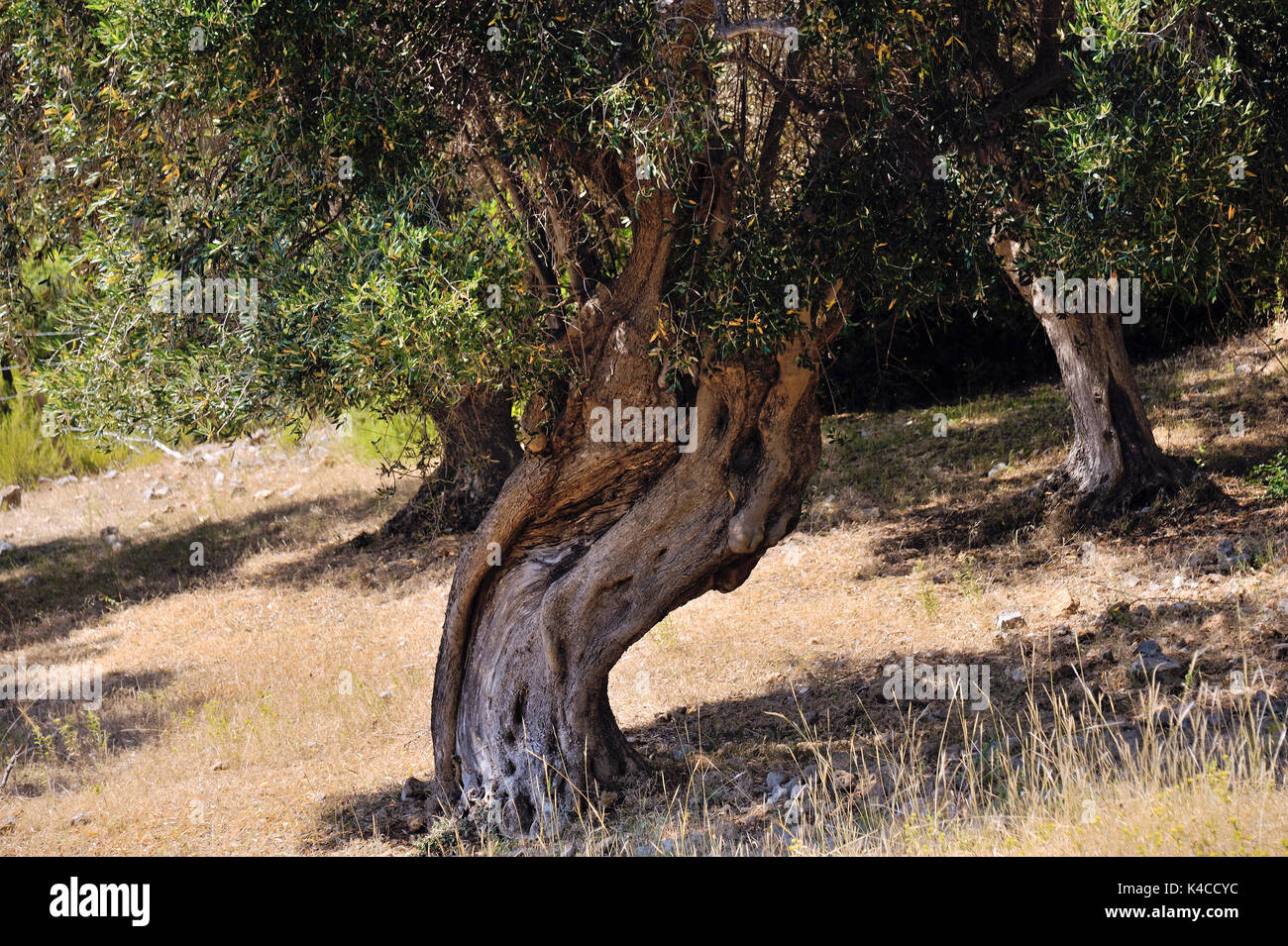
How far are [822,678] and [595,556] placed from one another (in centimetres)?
272

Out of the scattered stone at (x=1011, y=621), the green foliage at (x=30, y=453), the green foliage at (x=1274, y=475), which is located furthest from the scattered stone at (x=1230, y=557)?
the green foliage at (x=30, y=453)

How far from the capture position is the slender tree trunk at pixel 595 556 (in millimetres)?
6969

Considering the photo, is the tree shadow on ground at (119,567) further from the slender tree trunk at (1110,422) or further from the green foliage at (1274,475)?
the green foliage at (1274,475)

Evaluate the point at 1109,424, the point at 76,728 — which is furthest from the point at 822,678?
the point at 76,728

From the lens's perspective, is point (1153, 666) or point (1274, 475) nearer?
point (1153, 666)

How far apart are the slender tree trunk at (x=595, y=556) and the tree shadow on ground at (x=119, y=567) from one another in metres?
8.68

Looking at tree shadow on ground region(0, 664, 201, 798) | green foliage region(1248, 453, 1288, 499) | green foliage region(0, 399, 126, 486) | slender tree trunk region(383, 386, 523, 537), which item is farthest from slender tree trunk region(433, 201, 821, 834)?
green foliage region(0, 399, 126, 486)

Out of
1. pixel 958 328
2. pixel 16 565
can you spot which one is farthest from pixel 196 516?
pixel 958 328

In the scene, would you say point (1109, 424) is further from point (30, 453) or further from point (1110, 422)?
point (30, 453)

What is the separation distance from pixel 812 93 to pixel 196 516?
1482 cm

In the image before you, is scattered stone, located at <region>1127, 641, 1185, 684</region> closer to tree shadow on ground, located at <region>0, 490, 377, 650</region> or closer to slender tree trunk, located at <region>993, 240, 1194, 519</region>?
slender tree trunk, located at <region>993, 240, 1194, 519</region>

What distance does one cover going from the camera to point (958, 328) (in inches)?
610

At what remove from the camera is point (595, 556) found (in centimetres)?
714
